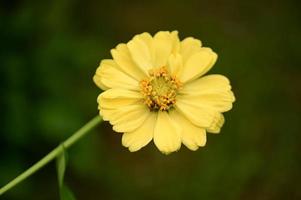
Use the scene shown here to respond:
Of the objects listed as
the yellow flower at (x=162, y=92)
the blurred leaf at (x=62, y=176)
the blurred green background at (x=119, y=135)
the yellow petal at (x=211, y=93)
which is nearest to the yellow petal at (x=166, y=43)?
the yellow flower at (x=162, y=92)

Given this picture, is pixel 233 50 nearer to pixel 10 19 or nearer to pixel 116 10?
pixel 116 10

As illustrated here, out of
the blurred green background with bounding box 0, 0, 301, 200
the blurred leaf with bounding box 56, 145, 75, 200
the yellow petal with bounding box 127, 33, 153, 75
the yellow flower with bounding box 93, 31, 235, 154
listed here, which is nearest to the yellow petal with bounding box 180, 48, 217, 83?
the yellow flower with bounding box 93, 31, 235, 154

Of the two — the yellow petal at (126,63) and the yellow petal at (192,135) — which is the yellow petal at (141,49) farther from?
the yellow petal at (192,135)

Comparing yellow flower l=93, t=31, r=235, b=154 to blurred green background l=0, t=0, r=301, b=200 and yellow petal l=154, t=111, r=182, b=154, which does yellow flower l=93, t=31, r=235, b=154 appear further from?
blurred green background l=0, t=0, r=301, b=200

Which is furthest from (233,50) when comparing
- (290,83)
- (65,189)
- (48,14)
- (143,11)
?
(65,189)

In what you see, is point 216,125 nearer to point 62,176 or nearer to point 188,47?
point 188,47

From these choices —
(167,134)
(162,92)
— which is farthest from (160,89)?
(167,134)
